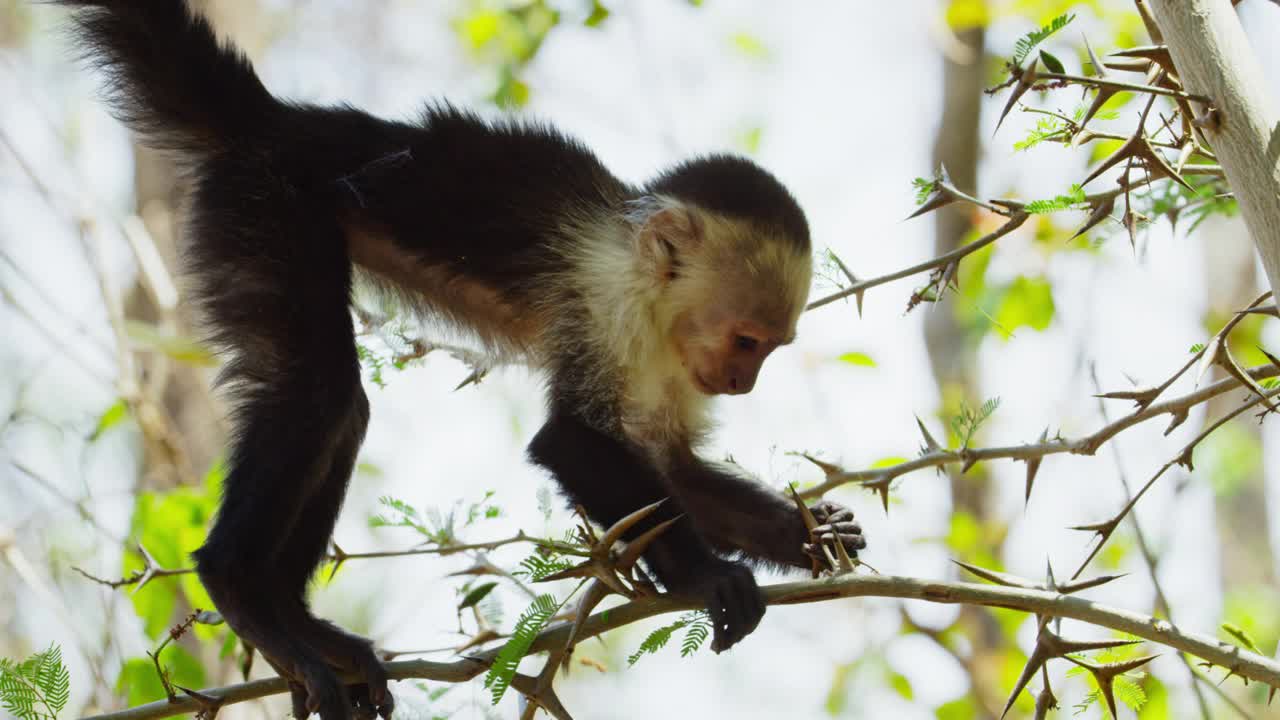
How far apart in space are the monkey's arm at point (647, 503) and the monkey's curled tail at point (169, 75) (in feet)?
5.46

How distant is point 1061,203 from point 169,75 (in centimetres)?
318

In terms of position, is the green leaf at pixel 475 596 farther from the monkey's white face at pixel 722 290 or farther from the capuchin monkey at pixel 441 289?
the monkey's white face at pixel 722 290

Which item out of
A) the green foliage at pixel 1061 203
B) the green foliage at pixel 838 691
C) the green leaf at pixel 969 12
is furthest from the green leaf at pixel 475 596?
the green leaf at pixel 969 12

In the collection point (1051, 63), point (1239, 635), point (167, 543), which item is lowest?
point (1239, 635)

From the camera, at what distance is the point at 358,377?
4012 millimetres

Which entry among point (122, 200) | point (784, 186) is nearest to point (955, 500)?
point (784, 186)

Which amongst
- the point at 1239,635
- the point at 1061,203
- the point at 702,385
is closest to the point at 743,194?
the point at 702,385

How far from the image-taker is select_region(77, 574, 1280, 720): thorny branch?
2.35 meters

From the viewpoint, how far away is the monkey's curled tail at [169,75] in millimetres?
4148

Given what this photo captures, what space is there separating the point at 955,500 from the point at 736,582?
18.0ft

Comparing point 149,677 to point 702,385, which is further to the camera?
point 702,385

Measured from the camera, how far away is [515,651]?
2.55 meters

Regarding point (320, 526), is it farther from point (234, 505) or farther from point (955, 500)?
point (955, 500)

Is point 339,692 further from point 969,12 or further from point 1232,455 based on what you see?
point 1232,455
